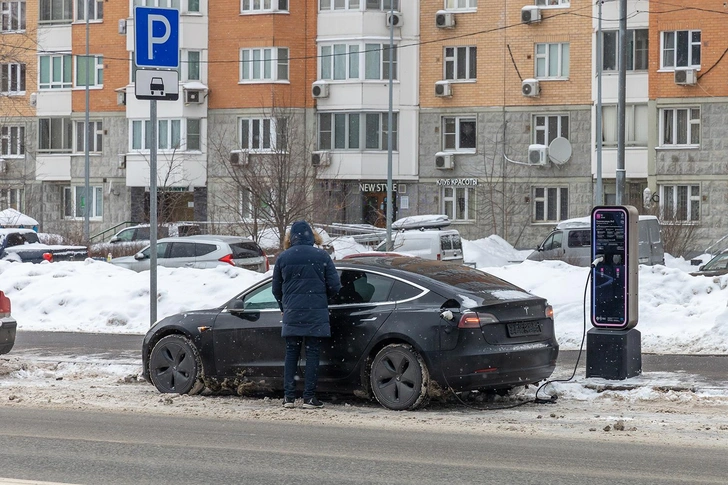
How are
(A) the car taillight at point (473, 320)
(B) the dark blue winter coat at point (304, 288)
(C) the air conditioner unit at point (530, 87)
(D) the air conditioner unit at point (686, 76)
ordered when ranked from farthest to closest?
(C) the air conditioner unit at point (530, 87), (D) the air conditioner unit at point (686, 76), (B) the dark blue winter coat at point (304, 288), (A) the car taillight at point (473, 320)

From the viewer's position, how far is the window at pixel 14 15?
5769 cm

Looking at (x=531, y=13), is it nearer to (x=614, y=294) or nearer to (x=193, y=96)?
(x=193, y=96)

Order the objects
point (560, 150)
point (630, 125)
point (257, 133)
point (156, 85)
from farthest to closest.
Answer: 1. point (257, 133)
2. point (630, 125)
3. point (560, 150)
4. point (156, 85)

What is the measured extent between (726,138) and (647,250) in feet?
41.6

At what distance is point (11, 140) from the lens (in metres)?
58.0

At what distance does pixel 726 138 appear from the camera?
4497cm

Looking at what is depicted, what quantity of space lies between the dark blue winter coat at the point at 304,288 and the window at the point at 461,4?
127ft

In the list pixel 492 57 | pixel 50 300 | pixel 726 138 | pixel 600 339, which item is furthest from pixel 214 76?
pixel 600 339

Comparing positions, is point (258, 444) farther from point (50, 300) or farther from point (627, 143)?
point (627, 143)

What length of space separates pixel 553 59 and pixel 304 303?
38.2m

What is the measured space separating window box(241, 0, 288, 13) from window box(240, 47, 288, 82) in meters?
1.60

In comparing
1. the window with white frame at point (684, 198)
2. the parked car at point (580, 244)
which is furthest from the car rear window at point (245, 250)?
the window with white frame at point (684, 198)

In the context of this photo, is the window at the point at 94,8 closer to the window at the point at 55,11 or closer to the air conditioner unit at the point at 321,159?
the window at the point at 55,11

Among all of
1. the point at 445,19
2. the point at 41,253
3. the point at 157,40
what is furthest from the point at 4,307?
the point at 445,19
